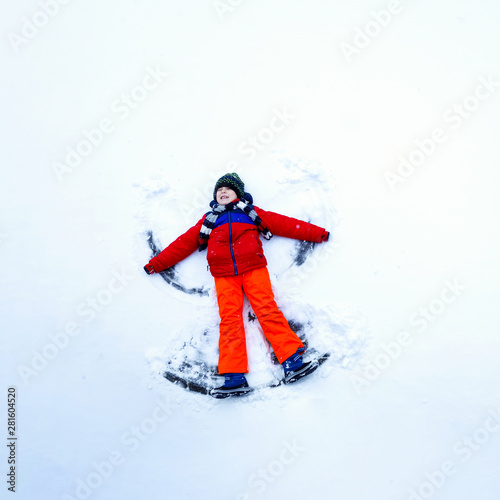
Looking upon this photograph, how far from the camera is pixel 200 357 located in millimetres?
3730

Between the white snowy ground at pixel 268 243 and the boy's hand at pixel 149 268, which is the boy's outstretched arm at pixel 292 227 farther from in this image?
the boy's hand at pixel 149 268

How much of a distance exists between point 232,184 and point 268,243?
27.8 inches

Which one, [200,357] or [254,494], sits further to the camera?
[200,357]

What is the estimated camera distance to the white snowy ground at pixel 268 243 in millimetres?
3414

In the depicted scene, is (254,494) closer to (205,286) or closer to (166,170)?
(205,286)

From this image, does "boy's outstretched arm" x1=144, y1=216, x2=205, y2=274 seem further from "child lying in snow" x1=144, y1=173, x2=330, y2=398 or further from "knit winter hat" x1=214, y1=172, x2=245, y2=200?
"knit winter hat" x1=214, y1=172, x2=245, y2=200

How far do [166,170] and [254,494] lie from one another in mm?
3278

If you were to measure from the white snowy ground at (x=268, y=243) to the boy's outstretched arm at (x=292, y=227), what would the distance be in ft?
0.62

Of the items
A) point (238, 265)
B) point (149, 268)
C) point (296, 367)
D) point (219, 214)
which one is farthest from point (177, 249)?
point (296, 367)

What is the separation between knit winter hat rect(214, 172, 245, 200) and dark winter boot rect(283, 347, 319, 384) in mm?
1632

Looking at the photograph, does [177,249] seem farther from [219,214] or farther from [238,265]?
[238,265]

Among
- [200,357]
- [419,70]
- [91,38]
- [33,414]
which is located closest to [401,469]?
[200,357]

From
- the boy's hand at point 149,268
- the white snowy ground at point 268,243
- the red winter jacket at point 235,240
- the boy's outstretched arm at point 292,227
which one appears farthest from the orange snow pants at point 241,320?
the boy's hand at point 149,268

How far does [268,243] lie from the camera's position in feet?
12.5
